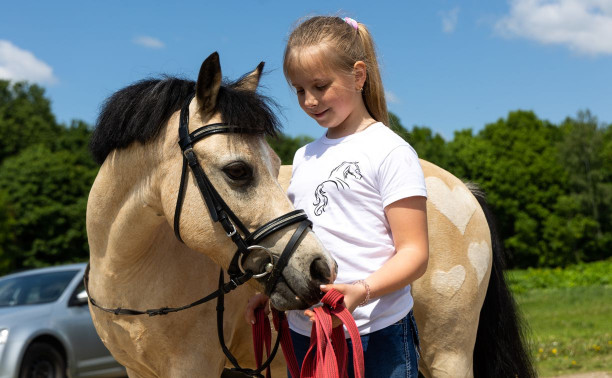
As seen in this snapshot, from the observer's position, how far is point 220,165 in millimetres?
2219

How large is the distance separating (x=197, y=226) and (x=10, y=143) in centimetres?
4422

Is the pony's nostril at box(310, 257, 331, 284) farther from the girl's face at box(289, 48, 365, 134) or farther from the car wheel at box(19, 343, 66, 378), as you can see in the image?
the car wheel at box(19, 343, 66, 378)

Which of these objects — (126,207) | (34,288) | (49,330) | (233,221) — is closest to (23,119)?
(34,288)

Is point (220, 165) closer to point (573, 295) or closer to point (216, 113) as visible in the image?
point (216, 113)

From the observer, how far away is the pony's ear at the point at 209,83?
2.25m

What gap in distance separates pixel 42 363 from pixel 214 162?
5.88 m

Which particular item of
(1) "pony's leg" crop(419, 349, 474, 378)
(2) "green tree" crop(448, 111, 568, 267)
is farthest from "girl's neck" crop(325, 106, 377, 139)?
(2) "green tree" crop(448, 111, 568, 267)

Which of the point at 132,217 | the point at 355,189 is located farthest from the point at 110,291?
the point at 355,189

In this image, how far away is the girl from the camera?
1934 millimetres

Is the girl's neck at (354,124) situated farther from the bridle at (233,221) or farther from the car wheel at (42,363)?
the car wheel at (42,363)

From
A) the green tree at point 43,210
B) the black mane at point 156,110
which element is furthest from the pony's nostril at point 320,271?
the green tree at point 43,210

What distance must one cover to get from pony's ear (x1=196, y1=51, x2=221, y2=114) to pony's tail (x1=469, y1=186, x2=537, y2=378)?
2274 millimetres

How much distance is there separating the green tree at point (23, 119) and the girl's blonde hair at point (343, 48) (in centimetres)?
4407

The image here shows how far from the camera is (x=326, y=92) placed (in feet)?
6.91
